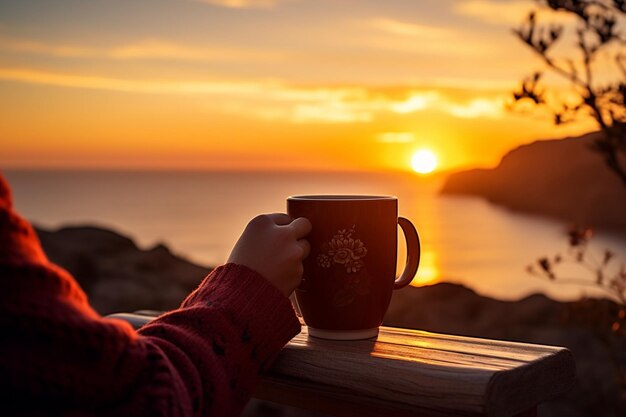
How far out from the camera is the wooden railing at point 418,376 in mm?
970

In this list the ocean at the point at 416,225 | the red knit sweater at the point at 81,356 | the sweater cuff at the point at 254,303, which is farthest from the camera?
the ocean at the point at 416,225

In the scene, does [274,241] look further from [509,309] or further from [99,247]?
[99,247]

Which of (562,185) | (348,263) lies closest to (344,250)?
(348,263)

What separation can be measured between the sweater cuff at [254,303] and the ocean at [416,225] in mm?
472

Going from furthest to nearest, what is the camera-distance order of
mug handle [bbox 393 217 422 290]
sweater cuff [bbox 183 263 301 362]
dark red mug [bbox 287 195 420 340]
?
mug handle [bbox 393 217 422 290]
dark red mug [bbox 287 195 420 340]
sweater cuff [bbox 183 263 301 362]

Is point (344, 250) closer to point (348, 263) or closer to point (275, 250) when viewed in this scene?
point (348, 263)

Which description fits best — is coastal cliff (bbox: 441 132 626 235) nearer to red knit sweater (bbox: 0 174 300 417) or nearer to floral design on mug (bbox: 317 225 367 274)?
floral design on mug (bbox: 317 225 367 274)

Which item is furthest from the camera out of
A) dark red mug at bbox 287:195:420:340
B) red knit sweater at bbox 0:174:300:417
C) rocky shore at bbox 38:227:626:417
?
rocky shore at bbox 38:227:626:417

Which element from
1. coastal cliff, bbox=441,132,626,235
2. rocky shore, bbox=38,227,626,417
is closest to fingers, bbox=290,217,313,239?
coastal cliff, bbox=441,132,626,235

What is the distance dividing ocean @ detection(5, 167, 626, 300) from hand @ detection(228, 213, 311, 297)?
399 mm

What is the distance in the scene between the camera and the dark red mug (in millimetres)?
1227

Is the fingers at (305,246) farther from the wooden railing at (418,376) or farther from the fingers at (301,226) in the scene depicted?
the wooden railing at (418,376)

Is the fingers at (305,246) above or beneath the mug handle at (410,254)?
above

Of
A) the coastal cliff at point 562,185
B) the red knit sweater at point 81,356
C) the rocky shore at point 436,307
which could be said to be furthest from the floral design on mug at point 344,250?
the rocky shore at point 436,307
